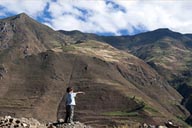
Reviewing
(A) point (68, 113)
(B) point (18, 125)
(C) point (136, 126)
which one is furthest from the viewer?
(C) point (136, 126)

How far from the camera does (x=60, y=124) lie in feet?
79.6

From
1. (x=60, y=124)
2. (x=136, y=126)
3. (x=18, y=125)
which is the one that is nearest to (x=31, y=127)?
(x=18, y=125)

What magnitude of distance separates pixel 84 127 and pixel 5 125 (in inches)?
211

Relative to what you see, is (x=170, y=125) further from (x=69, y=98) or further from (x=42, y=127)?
(x=42, y=127)

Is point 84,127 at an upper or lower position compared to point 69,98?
lower

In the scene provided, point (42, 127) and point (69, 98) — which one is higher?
point (69, 98)

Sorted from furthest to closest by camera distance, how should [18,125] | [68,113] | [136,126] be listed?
1. [136,126]
2. [68,113]
3. [18,125]

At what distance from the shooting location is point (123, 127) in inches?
1008

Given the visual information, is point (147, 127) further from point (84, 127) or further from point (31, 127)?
point (31, 127)

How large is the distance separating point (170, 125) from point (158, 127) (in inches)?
65.7

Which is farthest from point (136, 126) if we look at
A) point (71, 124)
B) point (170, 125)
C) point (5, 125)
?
point (5, 125)

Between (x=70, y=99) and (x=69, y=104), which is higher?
(x=70, y=99)

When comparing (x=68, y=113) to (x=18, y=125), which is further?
(x=68, y=113)

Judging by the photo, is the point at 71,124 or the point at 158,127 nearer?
the point at 71,124
